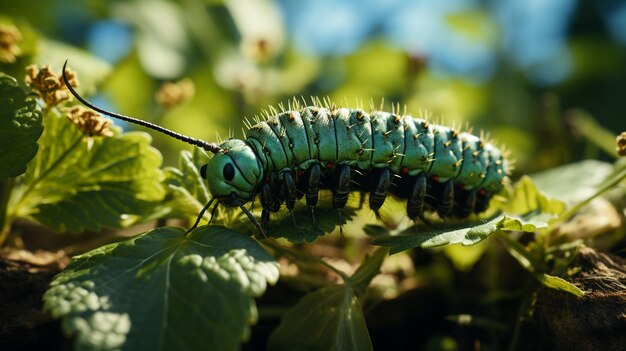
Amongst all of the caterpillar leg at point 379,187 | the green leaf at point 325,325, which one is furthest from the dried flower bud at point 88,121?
the caterpillar leg at point 379,187

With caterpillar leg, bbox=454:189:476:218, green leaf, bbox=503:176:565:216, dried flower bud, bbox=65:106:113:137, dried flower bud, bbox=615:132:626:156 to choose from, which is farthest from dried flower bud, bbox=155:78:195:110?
dried flower bud, bbox=615:132:626:156

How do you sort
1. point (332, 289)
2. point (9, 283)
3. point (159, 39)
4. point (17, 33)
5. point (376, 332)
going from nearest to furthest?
Result: point (9, 283)
point (332, 289)
point (376, 332)
point (17, 33)
point (159, 39)

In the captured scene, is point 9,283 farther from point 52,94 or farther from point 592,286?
point 592,286

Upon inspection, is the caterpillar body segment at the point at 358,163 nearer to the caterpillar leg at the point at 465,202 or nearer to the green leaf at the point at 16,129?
the caterpillar leg at the point at 465,202

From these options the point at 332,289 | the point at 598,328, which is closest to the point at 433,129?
the point at 332,289

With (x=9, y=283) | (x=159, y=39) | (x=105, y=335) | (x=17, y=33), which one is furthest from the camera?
(x=159, y=39)

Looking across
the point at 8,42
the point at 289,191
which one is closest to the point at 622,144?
the point at 289,191
